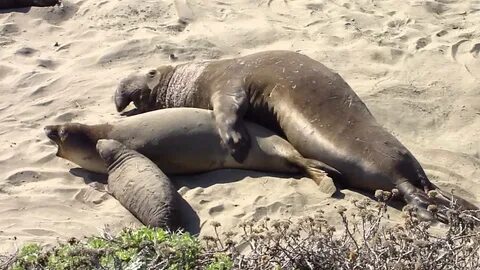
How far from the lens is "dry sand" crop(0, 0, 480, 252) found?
610 cm

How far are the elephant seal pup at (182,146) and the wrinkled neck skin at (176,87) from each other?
63cm

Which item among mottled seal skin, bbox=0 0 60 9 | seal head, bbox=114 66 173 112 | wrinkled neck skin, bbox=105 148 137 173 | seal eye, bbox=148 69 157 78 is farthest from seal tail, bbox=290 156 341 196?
mottled seal skin, bbox=0 0 60 9

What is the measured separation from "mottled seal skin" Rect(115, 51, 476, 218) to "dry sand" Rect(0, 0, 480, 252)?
0.21 m

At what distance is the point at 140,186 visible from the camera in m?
6.03

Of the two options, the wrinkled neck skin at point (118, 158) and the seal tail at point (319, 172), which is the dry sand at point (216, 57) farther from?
the wrinkled neck skin at point (118, 158)

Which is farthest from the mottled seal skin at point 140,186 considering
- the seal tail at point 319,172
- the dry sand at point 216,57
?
the seal tail at point 319,172

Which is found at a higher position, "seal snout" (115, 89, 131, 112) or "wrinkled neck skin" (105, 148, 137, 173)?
"wrinkled neck skin" (105, 148, 137, 173)

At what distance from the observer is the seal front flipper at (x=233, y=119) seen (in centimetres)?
654

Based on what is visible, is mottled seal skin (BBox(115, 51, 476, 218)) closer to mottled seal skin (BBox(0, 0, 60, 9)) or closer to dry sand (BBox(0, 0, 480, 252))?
dry sand (BBox(0, 0, 480, 252))

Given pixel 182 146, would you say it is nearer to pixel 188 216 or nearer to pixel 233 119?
pixel 233 119

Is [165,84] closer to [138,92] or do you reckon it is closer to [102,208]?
[138,92]

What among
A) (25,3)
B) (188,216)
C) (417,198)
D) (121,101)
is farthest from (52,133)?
(25,3)

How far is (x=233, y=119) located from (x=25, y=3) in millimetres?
3421

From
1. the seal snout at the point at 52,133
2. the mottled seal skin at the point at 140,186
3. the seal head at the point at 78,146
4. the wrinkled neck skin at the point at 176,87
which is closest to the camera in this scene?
the mottled seal skin at the point at 140,186
